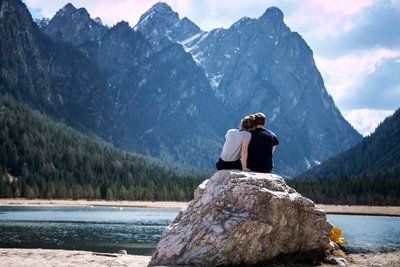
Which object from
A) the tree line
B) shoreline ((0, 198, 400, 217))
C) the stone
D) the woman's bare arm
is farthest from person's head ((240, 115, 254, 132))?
the tree line

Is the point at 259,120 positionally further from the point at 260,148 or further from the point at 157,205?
the point at 157,205

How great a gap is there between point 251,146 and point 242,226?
11.3 feet

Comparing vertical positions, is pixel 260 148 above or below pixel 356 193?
below

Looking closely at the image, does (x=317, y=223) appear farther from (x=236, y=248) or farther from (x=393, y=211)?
(x=393, y=211)

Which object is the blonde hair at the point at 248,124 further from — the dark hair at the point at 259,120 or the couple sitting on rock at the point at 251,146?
the dark hair at the point at 259,120

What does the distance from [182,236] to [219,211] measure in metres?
1.66

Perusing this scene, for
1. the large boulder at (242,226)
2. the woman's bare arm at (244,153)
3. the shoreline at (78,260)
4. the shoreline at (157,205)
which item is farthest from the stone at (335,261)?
the shoreline at (157,205)

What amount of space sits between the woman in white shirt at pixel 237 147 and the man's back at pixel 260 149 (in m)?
0.31

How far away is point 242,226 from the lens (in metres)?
18.2

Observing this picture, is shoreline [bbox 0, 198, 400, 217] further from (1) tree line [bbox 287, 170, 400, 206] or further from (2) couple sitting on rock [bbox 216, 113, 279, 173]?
(2) couple sitting on rock [bbox 216, 113, 279, 173]

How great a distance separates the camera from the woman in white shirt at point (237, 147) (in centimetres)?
1992

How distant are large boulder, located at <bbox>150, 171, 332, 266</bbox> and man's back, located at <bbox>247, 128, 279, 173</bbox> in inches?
32.8

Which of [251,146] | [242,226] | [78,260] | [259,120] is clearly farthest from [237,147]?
[78,260]

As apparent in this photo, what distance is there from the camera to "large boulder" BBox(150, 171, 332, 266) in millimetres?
18281
